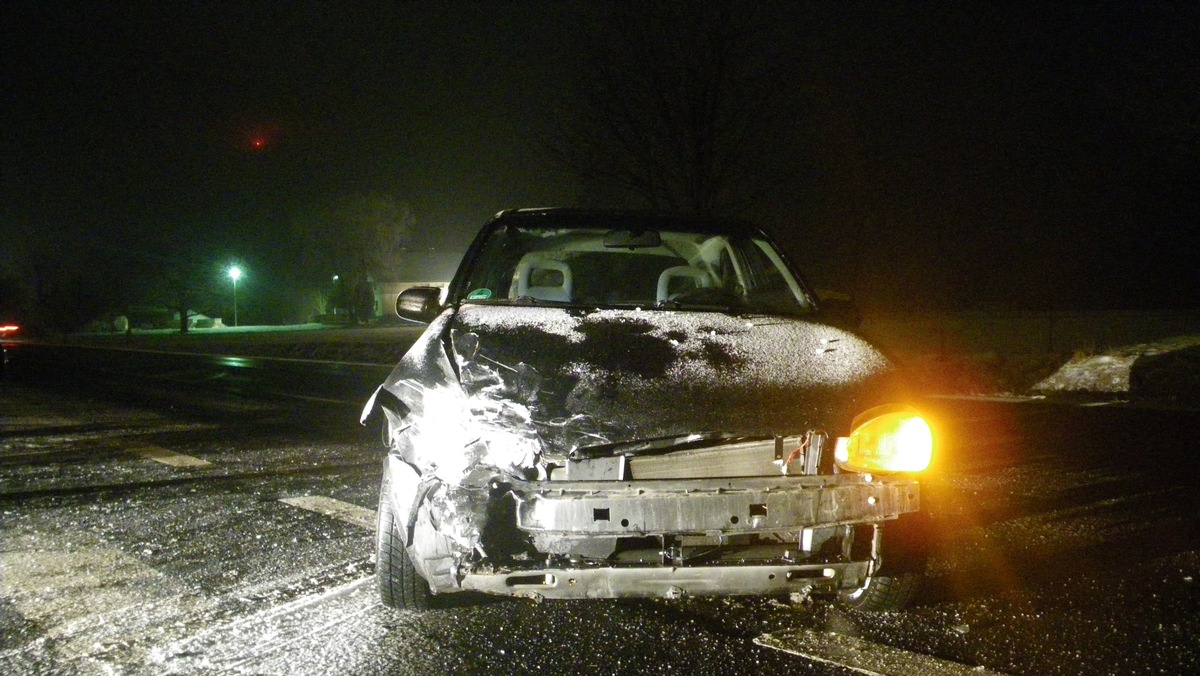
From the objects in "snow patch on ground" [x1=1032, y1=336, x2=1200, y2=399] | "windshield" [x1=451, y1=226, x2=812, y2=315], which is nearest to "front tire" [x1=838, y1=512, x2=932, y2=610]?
"windshield" [x1=451, y1=226, x2=812, y2=315]

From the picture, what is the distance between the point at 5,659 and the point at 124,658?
1.41 feet

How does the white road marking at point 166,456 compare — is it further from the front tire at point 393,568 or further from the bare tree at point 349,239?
the bare tree at point 349,239

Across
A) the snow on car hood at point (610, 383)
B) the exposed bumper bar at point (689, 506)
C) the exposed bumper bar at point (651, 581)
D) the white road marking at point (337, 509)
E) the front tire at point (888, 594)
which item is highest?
the snow on car hood at point (610, 383)

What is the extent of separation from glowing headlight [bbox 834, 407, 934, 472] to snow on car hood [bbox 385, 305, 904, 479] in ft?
0.23

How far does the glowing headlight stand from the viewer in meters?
3.21

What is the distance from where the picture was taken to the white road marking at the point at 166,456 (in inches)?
298

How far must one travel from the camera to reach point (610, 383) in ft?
11.0

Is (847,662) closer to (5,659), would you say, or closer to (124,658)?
(124,658)

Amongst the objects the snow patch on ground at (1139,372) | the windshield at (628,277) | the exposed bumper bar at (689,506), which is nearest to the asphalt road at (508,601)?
the exposed bumper bar at (689,506)

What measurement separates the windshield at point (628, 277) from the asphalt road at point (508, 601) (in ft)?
4.59

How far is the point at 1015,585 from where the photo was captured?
4.03m

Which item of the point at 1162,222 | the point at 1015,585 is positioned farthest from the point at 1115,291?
the point at 1015,585

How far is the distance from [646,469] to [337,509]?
3.20 meters

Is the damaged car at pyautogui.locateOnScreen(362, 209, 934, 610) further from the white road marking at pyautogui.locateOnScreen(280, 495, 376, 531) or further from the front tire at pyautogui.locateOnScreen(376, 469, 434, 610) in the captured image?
the white road marking at pyautogui.locateOnScreen(280, 495, 376, 531)
